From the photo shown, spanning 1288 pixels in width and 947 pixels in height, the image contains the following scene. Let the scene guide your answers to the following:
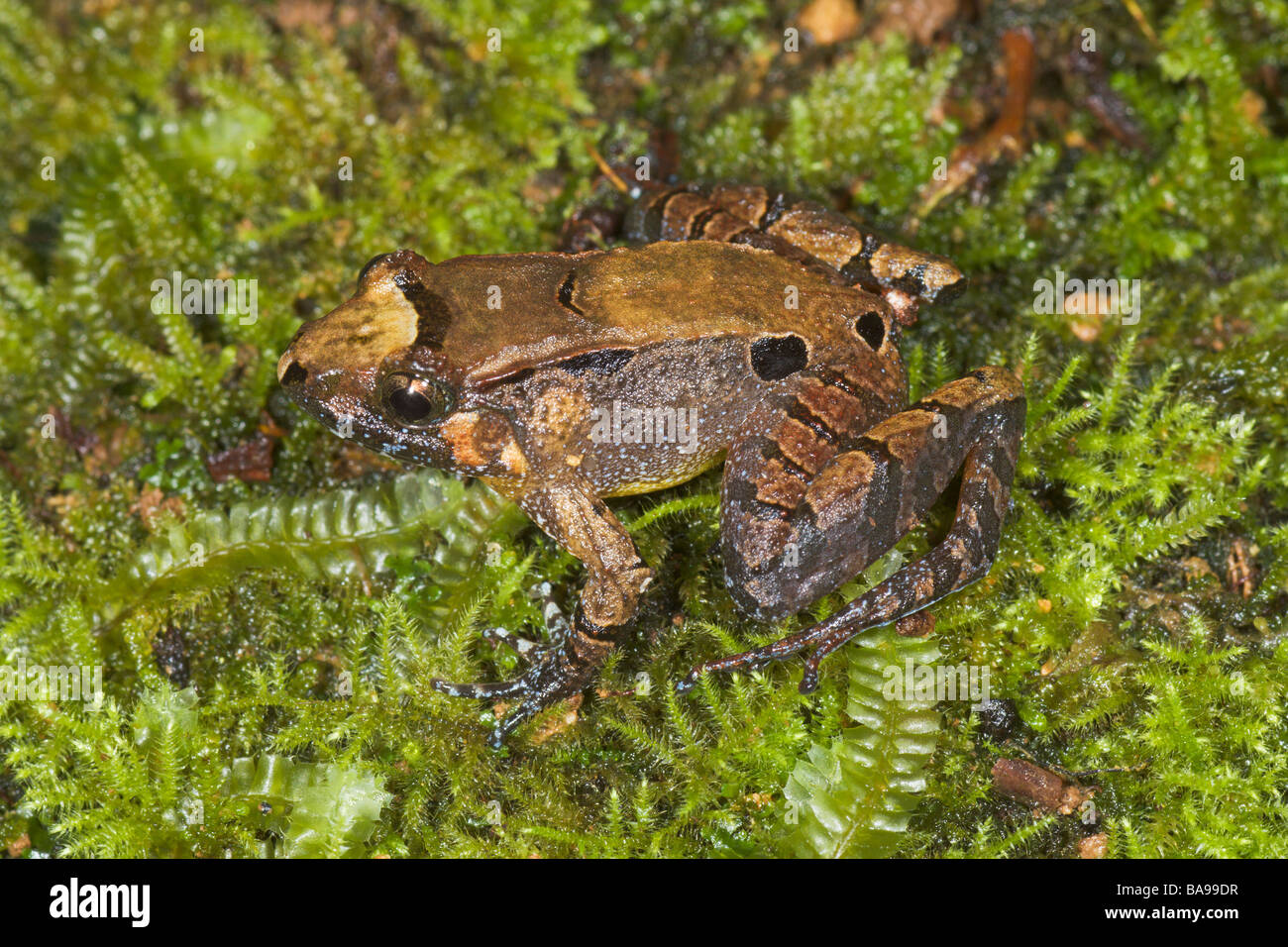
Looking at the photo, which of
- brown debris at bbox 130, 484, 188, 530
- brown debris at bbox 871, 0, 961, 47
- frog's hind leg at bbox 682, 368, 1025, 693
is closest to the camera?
frog's hind leg at bbox 682, 368, 1025, 693

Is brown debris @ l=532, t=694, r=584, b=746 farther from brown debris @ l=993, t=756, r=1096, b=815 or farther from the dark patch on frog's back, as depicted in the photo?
brown debris @ l=993, t=756, r=1096, b=815

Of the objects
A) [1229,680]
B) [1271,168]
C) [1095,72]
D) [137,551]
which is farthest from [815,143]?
[137,551]

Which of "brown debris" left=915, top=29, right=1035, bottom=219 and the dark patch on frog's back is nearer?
the dark patch on frog's back

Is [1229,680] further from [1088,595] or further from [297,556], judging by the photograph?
[297,556]

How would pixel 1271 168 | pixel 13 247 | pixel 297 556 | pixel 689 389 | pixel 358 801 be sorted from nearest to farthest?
pixel 358 801 < pixel 689 389 < pixel 297 556 < pixel 1271 168 < pixel 13 247

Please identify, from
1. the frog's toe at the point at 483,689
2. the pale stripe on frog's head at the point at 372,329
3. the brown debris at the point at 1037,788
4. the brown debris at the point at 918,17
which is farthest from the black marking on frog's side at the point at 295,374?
the brown debris at the point at 918,17

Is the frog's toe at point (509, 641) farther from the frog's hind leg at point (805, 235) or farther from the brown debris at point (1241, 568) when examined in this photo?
the brown debris at point (1241, 568)

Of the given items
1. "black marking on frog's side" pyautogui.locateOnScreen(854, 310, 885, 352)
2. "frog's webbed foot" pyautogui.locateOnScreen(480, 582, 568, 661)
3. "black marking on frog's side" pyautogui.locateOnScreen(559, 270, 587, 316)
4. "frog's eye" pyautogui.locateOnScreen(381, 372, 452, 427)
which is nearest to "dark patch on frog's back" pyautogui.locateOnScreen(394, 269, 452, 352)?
"frog's eye" pyautogui.locateOnScreen(381, 372, 452, 427)
